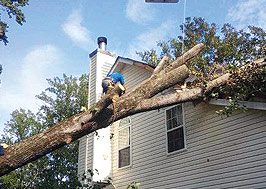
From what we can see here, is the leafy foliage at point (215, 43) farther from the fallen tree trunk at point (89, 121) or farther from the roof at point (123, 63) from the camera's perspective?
the fallen tree trunk at point (89, 121)

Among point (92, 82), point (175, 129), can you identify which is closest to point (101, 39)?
point (92, 82)

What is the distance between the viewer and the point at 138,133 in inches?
445

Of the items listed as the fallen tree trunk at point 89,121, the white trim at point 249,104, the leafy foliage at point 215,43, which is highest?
the leafy foliage at point 215,43

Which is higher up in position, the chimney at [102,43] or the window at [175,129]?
the chimney at [102,43]

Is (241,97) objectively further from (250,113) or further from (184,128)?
(184,128)

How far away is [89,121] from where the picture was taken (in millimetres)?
5051

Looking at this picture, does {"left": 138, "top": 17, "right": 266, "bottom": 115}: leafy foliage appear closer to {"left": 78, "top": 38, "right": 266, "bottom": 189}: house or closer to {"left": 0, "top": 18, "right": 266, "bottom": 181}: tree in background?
{"left": 78, "top": 38, "right": 266, "bottom": 189}: house

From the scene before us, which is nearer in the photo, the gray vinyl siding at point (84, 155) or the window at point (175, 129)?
the window at point (175, 129)

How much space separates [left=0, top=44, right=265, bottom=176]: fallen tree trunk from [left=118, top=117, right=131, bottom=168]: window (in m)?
5.49

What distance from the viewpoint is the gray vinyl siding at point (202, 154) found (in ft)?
24.7

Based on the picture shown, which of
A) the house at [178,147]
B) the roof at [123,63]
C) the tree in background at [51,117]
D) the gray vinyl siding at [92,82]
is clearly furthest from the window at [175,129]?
the tree in background at [51,117]

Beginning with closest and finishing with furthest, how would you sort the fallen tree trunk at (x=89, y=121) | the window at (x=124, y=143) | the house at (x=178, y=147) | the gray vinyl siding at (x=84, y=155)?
the fallen tree trunk at (x=89, y=121) < the house at (x=178, y=147) < the window at (x=124, y=143) < the gray vinyl siding at (x=84, y=155)

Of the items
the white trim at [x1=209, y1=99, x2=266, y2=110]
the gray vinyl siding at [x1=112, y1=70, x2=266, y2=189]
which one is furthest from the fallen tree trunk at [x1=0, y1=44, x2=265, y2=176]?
the gray vinyl siding at [x1=112, y1=70, x2=266, y2=189]

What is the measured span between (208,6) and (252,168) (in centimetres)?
369
